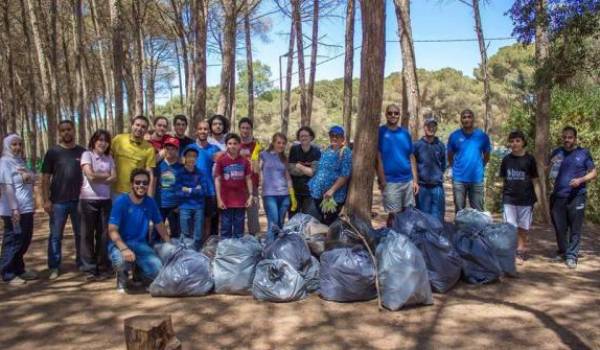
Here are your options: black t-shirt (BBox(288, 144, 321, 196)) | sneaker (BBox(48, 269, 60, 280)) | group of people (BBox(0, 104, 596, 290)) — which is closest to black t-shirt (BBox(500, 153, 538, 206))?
group of people (BBox(0, 104, 596, 290))

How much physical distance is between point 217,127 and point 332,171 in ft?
4.99

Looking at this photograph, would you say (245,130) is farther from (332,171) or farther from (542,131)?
(542,131)

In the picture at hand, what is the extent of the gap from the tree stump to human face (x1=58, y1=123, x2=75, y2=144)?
328 centimetres

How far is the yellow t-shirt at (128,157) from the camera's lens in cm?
519

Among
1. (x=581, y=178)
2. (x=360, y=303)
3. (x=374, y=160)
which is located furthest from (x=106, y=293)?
(x=581, y=178)

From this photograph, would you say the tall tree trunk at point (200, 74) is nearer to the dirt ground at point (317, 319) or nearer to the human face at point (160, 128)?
the human face at point (160, 128)

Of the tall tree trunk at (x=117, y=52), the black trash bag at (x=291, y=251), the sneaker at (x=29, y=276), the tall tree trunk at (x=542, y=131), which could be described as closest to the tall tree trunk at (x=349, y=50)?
the tall tree trunk at (x=542, y=131)

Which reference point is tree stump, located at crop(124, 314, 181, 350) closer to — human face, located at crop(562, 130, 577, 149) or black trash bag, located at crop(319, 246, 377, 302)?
black trash bag, located at crop(319, 246, 377, 302)

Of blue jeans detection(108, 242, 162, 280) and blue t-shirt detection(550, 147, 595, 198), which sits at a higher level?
blue t-shirt detection(550, 147, 595, 198)

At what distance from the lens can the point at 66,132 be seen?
5.06 meters

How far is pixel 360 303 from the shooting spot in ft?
14.4

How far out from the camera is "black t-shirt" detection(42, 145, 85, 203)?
16.6ft

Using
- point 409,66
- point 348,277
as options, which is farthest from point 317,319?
point 409,66

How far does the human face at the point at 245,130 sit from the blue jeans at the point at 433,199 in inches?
83.3
